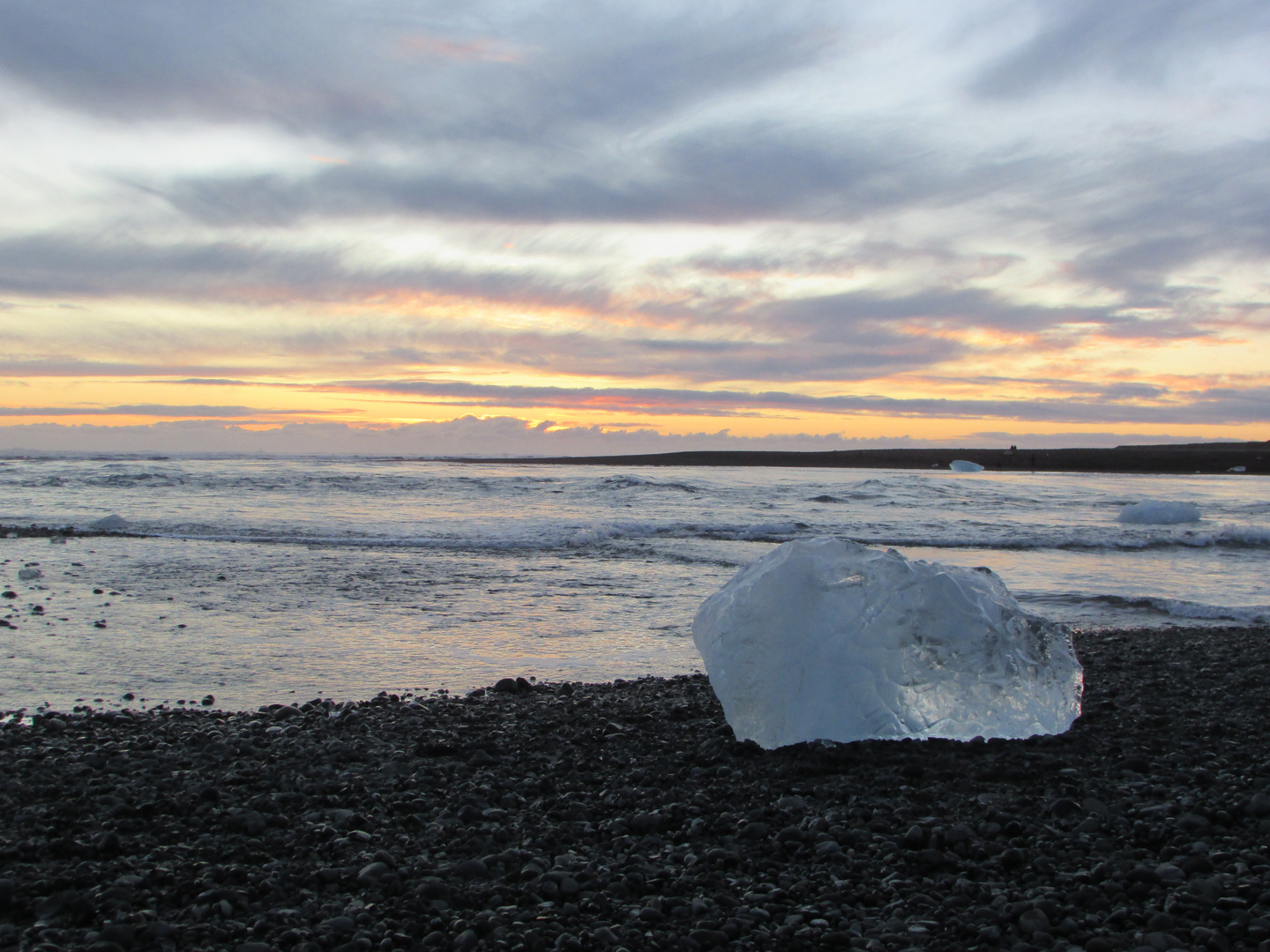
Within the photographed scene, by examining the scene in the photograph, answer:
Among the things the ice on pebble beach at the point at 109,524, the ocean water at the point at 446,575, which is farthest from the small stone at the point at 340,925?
the ice on pebble beach at the point at 109,524

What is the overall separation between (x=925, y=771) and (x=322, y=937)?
2862mm

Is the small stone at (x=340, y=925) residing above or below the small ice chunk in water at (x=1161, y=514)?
below

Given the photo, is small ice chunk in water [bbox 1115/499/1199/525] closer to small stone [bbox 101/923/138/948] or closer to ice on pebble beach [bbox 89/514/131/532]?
small stone [bbox 101/923/138/948]

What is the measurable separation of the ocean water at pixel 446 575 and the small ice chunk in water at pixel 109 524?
1.35ft

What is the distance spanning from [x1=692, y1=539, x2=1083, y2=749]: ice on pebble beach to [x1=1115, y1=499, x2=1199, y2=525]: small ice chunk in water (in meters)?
18.5

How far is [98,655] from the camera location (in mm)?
6586

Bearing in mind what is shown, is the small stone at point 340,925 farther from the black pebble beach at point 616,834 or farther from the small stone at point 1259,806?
the small stone at point 1259,806

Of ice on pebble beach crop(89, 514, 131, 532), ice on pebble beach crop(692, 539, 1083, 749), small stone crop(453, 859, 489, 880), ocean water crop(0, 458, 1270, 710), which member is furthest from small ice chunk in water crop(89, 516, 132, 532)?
small stone crop(453, 859, 489, 880)

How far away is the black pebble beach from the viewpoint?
2699 mm

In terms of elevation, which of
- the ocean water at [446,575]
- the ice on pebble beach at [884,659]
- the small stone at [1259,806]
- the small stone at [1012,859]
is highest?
the ice on pebble beach at [884,659]

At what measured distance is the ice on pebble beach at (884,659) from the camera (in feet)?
14.8

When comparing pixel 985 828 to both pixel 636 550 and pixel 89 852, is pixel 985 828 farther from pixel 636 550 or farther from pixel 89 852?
pixel 636 550

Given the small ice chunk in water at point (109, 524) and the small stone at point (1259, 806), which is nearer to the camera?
the small stone at point (1259, 806)

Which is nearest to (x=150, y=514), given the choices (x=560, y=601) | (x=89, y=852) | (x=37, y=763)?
(x=560, y=601)
